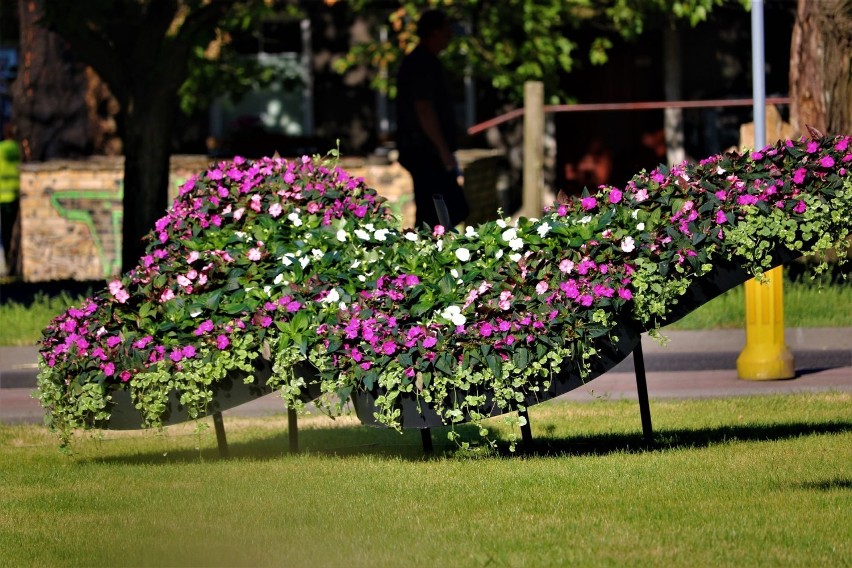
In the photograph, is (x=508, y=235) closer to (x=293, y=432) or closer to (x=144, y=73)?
(x=293, y=432)

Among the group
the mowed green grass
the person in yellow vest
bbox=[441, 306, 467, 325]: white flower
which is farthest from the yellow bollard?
the person in yellow vest

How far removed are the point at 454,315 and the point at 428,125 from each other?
500cm

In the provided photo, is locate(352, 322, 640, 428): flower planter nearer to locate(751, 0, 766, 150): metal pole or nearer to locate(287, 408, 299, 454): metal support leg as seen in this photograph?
locate(287, 408, 299, 454): metal support leg

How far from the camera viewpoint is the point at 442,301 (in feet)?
24.1

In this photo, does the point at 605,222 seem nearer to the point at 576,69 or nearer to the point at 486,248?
the point at 486,248

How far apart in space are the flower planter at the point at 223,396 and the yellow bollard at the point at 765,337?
12.7 ft

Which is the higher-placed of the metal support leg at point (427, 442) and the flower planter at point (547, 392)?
the flower planter at point (547, 392)

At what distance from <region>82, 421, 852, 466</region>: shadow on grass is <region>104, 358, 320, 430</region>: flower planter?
36cm

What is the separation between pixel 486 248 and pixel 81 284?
11570 mm

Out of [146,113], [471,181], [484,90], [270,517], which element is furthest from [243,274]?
[484,90]

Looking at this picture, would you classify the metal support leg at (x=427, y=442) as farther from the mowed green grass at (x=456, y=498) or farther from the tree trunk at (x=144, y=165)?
the tree trunk at (x=144, y=165)

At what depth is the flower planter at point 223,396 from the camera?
7.64 meters

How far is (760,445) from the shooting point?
780 centimetres

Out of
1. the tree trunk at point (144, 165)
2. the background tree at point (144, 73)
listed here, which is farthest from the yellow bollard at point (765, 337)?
the tree trunk at point (144, 165)
